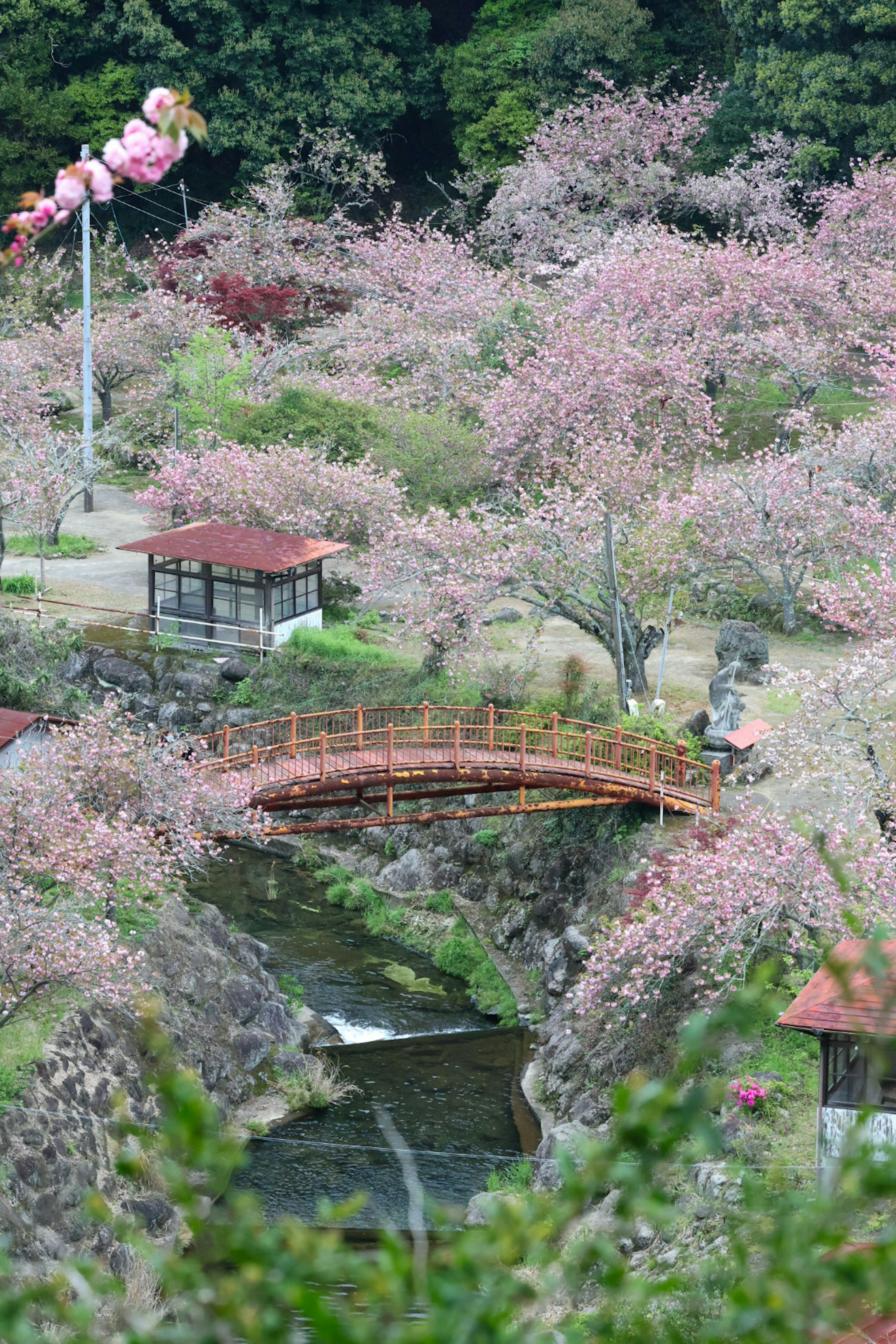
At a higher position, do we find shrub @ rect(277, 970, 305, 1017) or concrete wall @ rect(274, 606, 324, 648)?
concrete wall @ rect(274, 606, 324, 648)

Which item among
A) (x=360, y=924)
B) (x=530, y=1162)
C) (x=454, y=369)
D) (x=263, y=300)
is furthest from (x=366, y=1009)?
(x=263, y=300)

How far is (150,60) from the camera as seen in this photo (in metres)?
68.2

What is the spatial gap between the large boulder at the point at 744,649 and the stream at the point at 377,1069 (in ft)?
33.4

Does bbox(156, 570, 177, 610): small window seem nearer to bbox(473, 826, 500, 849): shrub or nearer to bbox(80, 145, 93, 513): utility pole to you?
bbox(80, 145, 93, 513): utility pole

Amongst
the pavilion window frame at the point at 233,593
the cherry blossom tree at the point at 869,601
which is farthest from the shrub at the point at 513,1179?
the pavilion window frame at the point at 233,593

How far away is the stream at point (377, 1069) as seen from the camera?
26047 millimetres

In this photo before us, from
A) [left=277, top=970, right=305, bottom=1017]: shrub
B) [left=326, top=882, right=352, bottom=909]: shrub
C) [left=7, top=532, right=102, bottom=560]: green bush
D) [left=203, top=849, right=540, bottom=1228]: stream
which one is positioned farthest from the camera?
[left=7, top=532, right=102, bottom=560]: green bush

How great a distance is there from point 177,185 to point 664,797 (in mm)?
48130

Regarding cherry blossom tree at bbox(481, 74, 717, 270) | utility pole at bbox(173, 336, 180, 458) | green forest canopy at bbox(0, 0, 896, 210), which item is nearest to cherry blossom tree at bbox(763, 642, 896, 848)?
utility pole at bbox(173, 336, 180, 458)

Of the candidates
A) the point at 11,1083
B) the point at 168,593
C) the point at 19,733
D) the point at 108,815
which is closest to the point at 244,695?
the point at 168,593

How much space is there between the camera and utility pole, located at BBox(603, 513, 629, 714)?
111 ft

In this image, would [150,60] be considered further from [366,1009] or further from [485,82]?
[366,1009]

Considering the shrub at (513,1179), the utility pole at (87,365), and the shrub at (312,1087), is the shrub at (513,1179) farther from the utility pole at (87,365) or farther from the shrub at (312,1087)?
the utility pole at (87,365)

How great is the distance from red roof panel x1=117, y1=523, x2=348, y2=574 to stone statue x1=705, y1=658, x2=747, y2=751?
440 inches
